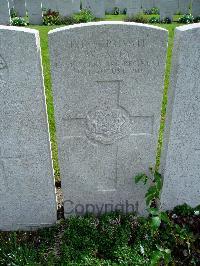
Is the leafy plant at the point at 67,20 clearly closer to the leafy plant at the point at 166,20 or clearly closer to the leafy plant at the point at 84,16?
the leafy plant at the point at 84,16

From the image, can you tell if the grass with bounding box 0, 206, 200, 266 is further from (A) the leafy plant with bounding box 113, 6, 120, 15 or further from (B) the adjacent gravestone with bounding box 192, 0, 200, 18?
(A) the leafy plant with bounding box 113, 6, 120, 15

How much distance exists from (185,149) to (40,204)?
1.61 metres

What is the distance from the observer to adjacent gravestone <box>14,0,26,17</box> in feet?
41.1

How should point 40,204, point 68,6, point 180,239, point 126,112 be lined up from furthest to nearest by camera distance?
point 68,6 < point 40,204 < point 180,239 < point 126,112

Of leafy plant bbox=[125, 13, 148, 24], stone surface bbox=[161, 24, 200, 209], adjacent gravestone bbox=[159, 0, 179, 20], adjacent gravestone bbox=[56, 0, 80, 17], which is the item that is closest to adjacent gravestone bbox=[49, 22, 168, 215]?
stone surface bbox=[161, 24, 200, 209]

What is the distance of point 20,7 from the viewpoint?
12.5 metres

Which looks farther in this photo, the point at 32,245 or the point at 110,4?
the point at 110,4

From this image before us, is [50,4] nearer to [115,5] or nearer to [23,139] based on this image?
[115,5]

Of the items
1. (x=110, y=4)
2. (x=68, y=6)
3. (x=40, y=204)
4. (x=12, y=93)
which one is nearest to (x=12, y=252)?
(x=40, y=204)

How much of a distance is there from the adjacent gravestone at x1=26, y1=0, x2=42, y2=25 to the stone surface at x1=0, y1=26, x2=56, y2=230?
9587 millimetres

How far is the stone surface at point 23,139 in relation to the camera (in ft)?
8.46

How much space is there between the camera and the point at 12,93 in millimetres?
2777

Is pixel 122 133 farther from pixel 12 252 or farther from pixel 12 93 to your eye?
pixel 12 252

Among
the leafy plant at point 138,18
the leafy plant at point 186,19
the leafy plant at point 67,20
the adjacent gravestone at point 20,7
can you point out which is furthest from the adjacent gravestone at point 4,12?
the leafy plant at point 186,19
